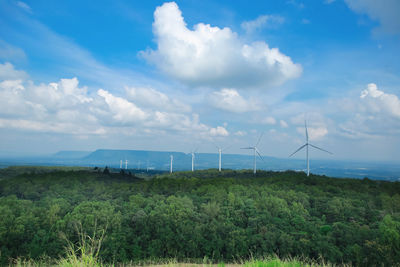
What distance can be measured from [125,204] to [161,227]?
13.3m

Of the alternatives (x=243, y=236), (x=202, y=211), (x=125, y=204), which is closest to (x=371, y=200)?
(x=243, y=236)

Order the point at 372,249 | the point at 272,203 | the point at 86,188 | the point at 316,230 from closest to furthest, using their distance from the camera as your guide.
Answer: the point at 372,249
the point at 316,230
the point at 272,203
the point at 86,188

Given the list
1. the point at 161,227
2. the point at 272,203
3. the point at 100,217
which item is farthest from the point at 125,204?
the point at 272,203

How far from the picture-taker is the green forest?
4688 cm

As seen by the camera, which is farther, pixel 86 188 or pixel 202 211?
pixel 86 188

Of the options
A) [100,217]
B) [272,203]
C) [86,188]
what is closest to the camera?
[100,217]

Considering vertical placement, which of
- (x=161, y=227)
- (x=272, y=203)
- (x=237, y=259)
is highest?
(x=272, y=203)

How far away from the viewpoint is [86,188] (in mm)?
83312

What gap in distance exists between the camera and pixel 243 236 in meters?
51.9

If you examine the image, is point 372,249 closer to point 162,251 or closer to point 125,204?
point 162,251

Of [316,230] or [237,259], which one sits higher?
[316,230]

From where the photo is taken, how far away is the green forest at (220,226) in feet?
154

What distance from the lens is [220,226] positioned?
5581 centimetres

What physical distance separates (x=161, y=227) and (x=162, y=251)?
4726 mm
